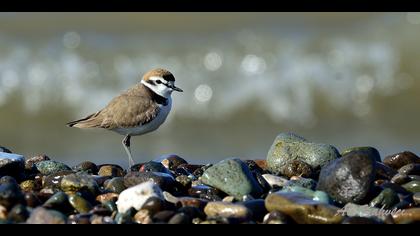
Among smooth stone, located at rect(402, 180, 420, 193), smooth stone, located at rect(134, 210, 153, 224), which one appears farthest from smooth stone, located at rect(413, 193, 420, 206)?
smooth stone, located at rect(134, 210, 153, 224)

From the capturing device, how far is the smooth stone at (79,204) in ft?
18.1

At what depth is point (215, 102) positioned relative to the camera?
49.8 ft

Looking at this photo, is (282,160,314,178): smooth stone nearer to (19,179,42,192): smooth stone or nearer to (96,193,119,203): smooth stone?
(96,193,119,203): smooth stone

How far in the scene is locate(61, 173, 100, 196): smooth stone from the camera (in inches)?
235

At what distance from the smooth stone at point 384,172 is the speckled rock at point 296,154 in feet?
1.21

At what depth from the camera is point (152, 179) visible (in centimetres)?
604

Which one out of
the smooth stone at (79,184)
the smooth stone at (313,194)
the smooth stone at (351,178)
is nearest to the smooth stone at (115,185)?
the smooth stone at (79,184)

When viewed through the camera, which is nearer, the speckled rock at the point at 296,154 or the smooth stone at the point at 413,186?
the smooth stone at the point at 413,186

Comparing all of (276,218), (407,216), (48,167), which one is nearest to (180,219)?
(276,218)

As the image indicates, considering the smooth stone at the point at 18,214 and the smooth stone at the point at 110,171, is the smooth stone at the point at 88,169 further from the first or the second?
the smooth stone at the point at 18,214

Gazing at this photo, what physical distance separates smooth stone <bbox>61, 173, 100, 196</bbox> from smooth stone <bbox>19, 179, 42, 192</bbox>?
0.38 m

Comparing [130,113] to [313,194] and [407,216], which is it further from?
[407,216]

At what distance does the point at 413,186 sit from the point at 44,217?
2.87 meters
